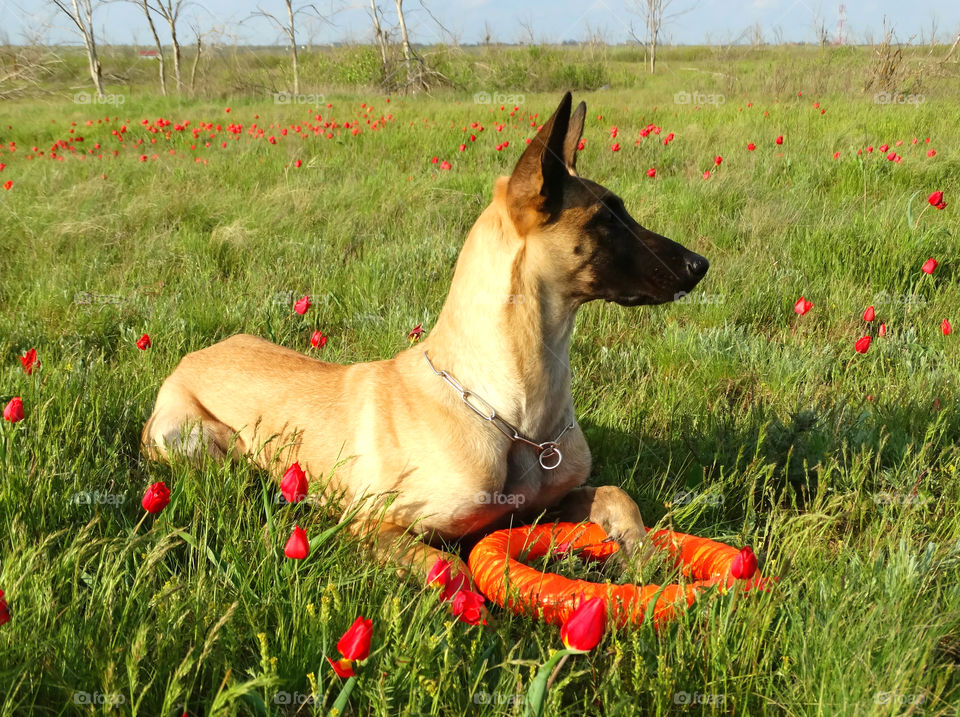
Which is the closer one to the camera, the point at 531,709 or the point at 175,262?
the point at 531,709

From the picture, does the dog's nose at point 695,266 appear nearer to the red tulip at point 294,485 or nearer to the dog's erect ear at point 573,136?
the dog's erect ear at point 573,136

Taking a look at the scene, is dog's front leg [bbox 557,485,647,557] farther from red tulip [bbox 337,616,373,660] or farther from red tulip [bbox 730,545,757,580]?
red tulip [bbox 337,616,373,660]

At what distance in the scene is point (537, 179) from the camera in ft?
8.33

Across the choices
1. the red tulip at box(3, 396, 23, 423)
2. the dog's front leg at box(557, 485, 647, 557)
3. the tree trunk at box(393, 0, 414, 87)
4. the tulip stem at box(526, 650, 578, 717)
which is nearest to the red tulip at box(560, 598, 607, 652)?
the tulip stem at box(526, 650, 578, 717)

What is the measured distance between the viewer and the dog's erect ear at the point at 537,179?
8.18ft

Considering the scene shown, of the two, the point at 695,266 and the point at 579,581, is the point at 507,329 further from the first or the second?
the point at 579,581

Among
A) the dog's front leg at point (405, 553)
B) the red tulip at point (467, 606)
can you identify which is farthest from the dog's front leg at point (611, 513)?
the red tulip at point (467, 606)

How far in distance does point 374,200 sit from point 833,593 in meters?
6.05

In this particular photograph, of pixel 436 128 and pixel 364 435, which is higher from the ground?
pixel 436 128

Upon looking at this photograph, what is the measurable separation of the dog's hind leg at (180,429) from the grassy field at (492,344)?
129 millimetres

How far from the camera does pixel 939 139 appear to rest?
8.73 meters

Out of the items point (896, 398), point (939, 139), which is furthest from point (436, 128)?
point (896, 398)

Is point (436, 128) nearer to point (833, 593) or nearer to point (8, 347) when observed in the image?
point (8, 347)

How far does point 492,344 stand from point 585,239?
1.74ft
